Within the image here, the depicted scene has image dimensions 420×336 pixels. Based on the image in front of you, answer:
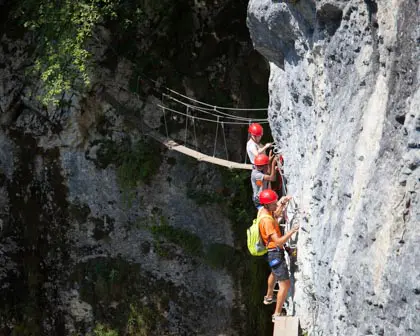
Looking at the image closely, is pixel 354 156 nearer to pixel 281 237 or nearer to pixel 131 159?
pixel 281 237

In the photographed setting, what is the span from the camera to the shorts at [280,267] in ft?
18.1

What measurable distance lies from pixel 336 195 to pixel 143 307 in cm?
580

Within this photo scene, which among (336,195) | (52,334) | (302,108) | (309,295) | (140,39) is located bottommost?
(52,334)

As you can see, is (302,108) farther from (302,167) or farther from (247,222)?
(247,222)

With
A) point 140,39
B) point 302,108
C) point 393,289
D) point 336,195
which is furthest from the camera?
point 140,39

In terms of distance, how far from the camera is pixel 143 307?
9391 millimetres

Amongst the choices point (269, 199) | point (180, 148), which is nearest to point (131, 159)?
point (180, 148)

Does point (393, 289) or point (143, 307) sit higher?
point (393, 289)

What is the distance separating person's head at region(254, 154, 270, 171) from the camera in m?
6.17

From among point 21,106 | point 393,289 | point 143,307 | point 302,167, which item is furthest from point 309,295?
point 21,106

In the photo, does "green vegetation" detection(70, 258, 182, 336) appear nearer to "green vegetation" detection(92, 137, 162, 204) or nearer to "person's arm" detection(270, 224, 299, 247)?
"green vegetation" detection(92, 137, 162, 204)

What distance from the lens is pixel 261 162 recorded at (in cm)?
620

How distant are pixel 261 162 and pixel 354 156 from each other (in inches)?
92.7

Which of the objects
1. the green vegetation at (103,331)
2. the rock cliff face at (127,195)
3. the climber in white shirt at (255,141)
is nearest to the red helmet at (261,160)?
the climber in white shirt at (255,141)
